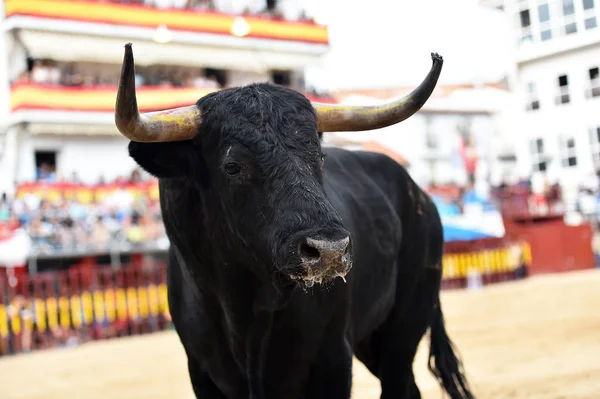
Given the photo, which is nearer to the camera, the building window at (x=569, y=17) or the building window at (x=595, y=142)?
the building window at (x=569, y=17)

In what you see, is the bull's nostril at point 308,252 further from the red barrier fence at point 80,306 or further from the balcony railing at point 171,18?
the balcony railing at point 171,18

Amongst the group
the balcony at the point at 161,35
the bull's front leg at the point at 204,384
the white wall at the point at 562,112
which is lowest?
the bull's front leg at the point at 204,384

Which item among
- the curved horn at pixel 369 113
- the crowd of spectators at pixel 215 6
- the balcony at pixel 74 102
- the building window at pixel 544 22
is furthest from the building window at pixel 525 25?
the curved horn at pixel 369 113

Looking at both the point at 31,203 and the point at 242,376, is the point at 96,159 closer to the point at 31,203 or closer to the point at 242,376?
the point at 31,203

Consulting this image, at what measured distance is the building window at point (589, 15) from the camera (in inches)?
1293

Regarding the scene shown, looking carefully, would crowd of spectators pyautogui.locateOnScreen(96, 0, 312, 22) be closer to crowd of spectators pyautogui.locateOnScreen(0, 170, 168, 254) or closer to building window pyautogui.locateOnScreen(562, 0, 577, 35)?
building window pyautogui.locateOnScreen(562, 0, 577, 35)

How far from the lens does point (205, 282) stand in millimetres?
3912

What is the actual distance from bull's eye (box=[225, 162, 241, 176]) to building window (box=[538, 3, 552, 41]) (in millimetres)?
33753

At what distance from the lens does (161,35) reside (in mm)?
29438

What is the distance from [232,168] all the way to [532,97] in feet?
120

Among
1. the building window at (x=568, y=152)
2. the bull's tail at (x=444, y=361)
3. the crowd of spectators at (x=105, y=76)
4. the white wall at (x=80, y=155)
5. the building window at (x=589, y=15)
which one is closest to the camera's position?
the bull's tail at (x=444, y=361)

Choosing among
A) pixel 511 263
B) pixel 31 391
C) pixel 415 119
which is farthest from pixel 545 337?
pixel 415 119

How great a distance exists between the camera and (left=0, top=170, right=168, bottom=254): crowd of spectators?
16047 millimetres

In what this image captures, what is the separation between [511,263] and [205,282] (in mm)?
20027
